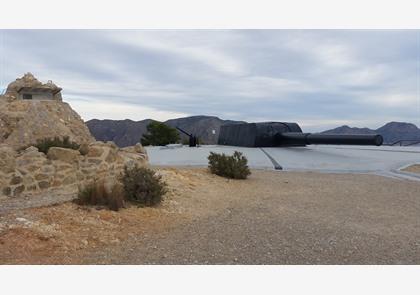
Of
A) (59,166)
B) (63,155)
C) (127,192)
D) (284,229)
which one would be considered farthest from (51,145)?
(284,229)

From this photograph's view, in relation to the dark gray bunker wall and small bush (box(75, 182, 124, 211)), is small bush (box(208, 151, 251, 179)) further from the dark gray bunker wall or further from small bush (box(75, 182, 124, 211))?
the dark gray bunker wall

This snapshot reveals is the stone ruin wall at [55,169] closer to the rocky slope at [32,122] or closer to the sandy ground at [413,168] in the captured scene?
the sandy ground at [413,168]

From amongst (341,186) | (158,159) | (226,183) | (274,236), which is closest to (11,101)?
(158,159)

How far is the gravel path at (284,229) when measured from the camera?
5.07 metres

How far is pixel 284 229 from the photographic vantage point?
6445 millimetres

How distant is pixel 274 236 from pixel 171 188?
3684 mm

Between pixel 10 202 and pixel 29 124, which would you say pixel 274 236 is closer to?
pixel 10 202

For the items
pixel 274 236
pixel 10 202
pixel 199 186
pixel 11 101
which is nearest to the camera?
pixel 274 236

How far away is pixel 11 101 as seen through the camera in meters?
26.2

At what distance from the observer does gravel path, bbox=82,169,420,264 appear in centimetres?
507

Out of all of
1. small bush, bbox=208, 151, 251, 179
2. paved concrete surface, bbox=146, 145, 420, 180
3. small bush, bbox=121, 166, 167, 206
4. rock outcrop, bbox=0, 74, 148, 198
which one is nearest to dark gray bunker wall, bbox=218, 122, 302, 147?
paved concrete surface, bbox=146, 145, 420, 180

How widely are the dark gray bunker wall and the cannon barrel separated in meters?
0.49

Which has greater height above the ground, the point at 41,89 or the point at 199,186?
the point at 41,89

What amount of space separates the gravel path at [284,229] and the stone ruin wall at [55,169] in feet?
6.06
